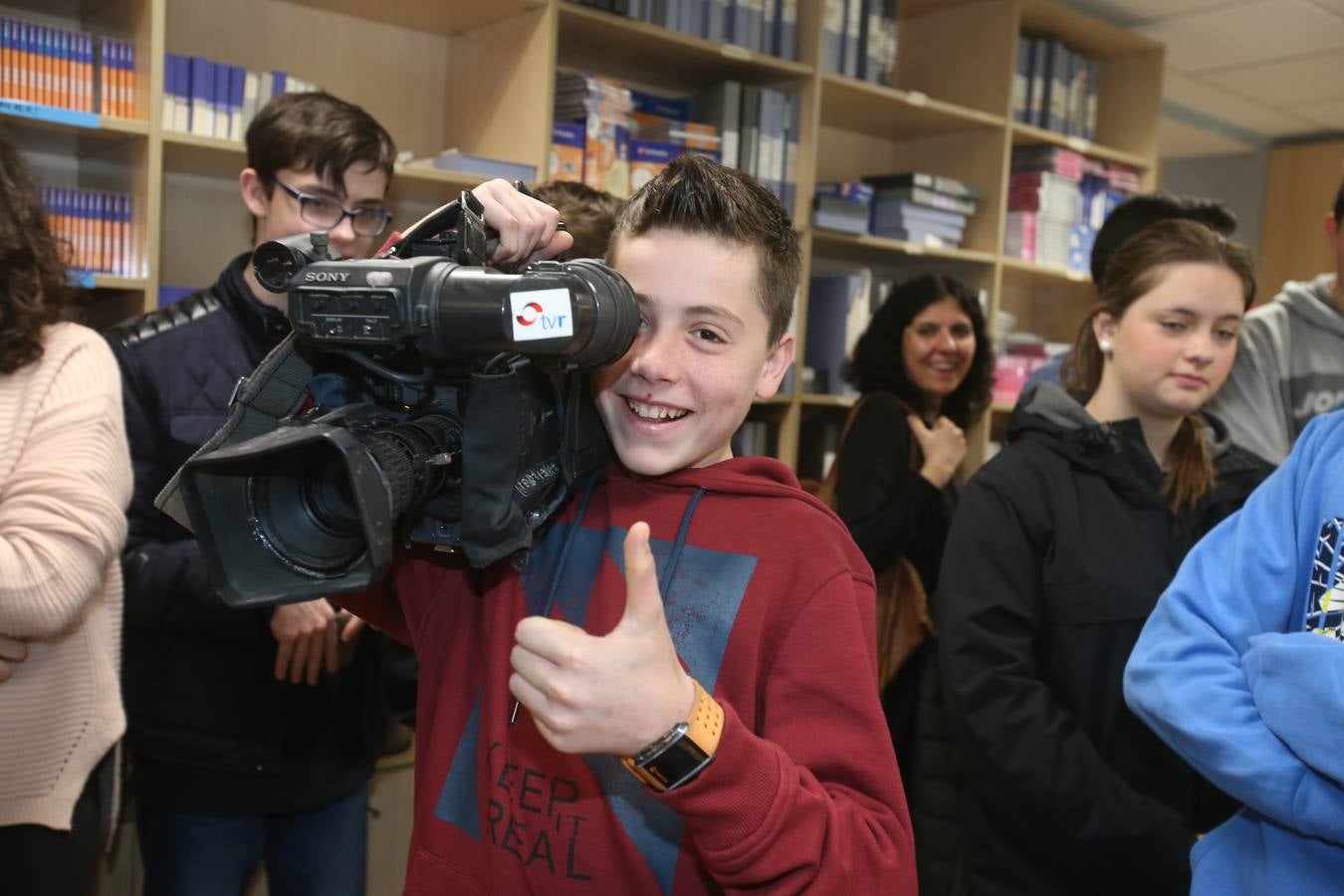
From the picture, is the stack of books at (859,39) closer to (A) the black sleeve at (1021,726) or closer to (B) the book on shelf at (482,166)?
(B) the book on shelf at (482,166)

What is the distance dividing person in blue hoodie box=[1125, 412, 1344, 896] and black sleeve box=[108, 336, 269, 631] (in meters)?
1.23

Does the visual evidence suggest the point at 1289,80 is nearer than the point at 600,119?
No

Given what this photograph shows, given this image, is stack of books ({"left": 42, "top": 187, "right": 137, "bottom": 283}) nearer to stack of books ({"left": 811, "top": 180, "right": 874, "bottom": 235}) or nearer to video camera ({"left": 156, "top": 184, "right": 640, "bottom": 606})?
video camera ({"left": 156, "top": 184, "right": 640, "bottom": 606})

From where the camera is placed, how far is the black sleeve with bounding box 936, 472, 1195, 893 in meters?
1.38

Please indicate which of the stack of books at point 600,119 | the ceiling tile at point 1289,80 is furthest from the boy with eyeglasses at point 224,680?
the ceiling tile at point 1289,80

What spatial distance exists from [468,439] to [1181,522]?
122 cm

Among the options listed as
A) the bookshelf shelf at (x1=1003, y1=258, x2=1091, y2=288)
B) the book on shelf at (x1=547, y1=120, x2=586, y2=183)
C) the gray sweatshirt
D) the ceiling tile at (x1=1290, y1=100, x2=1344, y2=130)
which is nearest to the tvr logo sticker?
the gray sweatshirt

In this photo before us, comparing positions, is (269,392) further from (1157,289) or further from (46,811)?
(1157,289)

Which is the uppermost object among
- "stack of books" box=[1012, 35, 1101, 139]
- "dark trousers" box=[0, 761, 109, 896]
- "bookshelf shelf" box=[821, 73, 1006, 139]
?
"stack of books" box=[1012, 35, 1101, 139]

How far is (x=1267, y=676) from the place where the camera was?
0.95 meters

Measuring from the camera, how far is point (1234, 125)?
5.74 meters

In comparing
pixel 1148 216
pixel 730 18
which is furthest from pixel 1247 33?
pixel 1148 216

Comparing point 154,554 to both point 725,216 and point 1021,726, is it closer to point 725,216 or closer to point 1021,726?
point 725,216

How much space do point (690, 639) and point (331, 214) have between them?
1248mm
